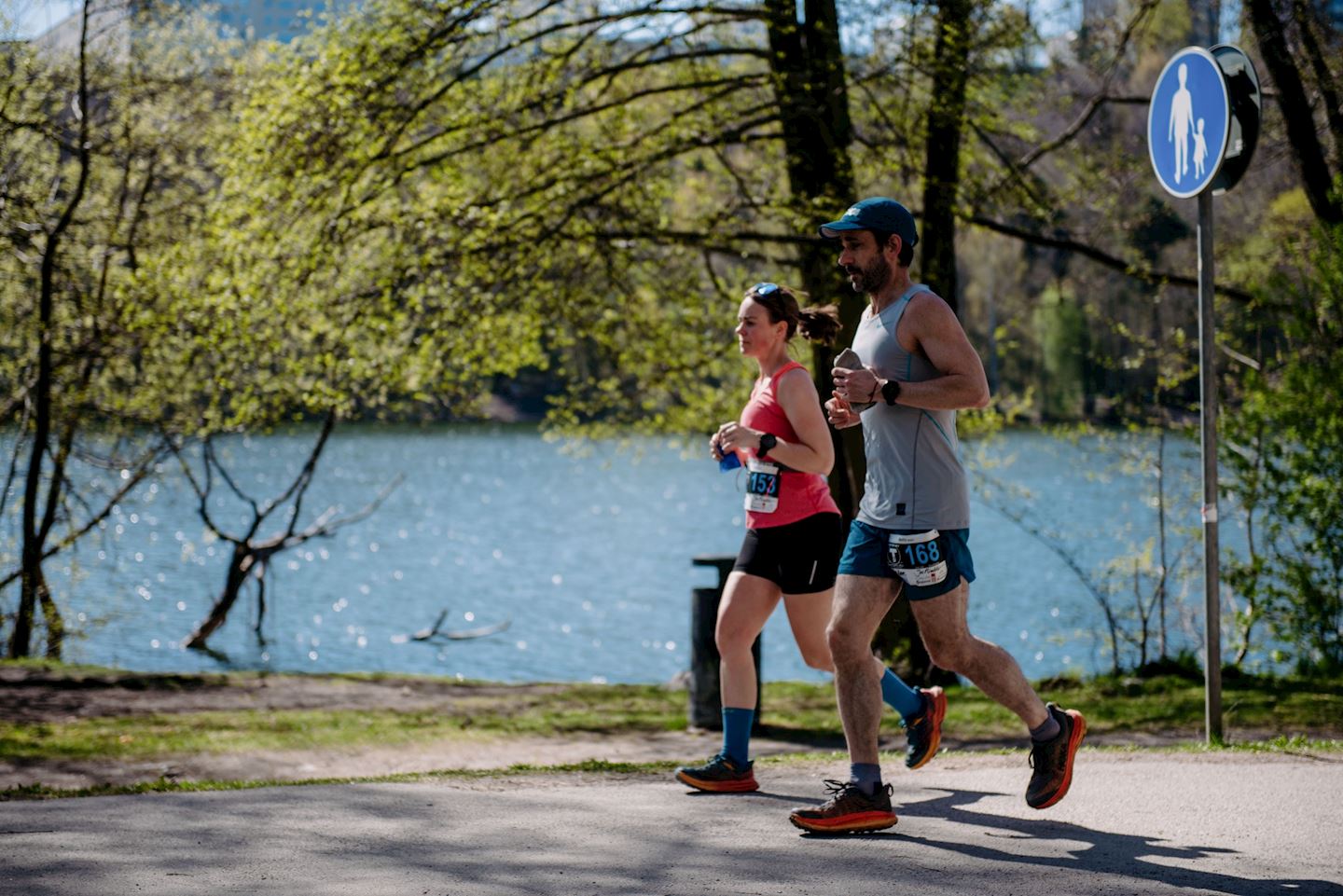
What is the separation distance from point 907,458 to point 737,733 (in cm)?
163

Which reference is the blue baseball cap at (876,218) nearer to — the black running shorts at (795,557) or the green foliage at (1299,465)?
the black running shorts at (795,557)

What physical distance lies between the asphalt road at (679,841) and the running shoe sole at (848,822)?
0.04m

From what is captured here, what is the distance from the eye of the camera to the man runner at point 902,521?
5160mm

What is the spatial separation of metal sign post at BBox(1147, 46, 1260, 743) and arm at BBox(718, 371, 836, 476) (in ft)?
7.89

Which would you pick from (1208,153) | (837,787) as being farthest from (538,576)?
(837,787)

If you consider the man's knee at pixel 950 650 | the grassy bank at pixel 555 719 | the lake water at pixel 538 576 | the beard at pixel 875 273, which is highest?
the beard at pixel 875 273

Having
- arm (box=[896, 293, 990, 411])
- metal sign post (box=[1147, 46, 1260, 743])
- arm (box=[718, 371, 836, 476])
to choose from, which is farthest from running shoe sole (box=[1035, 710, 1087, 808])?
metal sign post (box=[1147, 46, 1260, 743])

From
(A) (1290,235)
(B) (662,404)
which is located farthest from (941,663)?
(B) (662,404)

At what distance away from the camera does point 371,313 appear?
12.7 meters

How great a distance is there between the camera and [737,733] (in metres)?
6.20

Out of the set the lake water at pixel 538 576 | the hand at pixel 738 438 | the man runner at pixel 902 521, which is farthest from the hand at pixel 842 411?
the lake water at pixel 538 576

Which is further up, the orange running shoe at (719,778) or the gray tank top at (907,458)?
the gray tank top at (907,458)

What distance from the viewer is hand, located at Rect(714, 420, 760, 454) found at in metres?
6.02

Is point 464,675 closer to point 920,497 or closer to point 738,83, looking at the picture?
point 738,83
